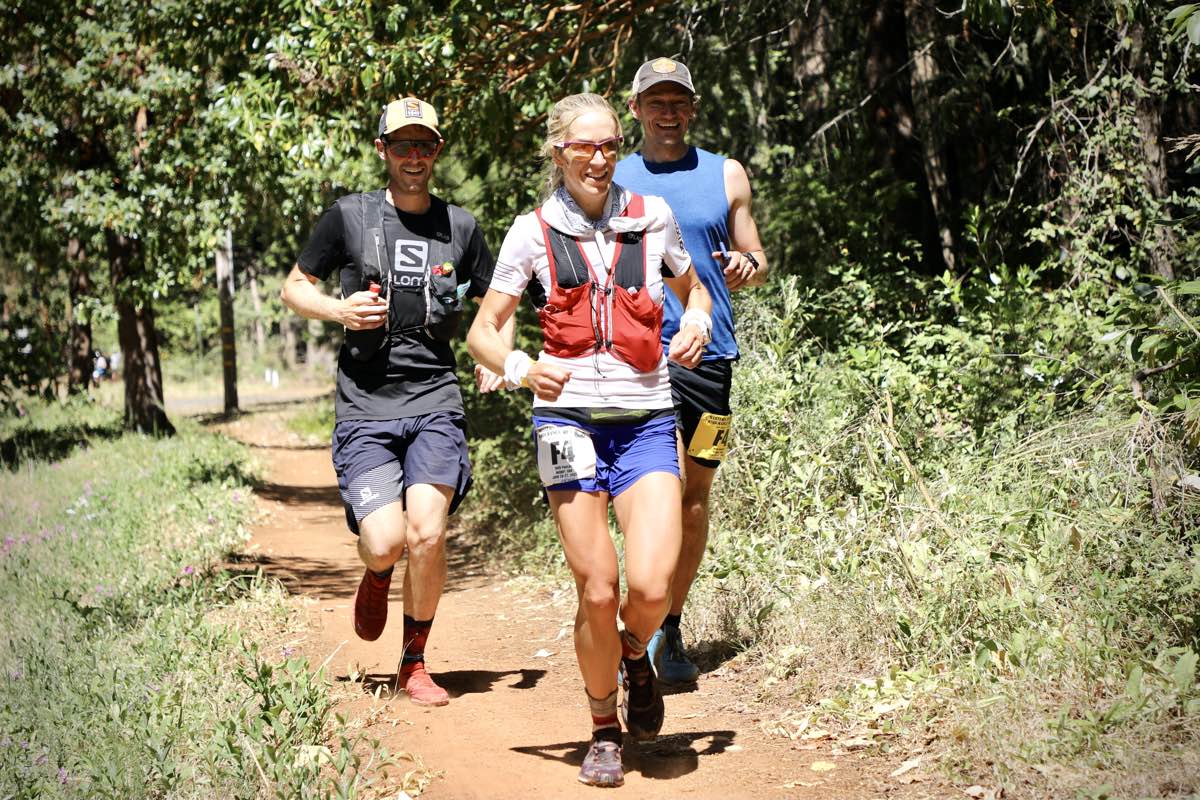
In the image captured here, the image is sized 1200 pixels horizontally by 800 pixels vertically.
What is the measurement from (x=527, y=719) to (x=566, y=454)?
1740 mm

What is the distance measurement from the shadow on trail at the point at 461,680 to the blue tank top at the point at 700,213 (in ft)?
6.62

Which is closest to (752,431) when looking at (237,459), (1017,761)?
(1017,761)

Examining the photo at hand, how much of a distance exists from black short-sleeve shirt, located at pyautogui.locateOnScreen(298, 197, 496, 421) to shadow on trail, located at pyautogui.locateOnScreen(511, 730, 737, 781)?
1.64 m

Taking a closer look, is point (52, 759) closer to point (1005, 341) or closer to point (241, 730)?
point (241, 730)

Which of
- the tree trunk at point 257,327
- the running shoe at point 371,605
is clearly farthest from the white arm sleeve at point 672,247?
the tree trunk at point 257,327

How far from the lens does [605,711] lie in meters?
4.43

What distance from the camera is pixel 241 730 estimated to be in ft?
15.1

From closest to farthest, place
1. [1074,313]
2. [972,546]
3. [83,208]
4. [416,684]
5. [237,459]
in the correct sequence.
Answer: [972,546], [416,684], [1074,313], [83,208], [237,459]

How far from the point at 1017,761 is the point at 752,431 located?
4158 millimetres

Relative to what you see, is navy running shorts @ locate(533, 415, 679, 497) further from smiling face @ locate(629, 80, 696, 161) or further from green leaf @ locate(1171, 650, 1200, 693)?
green leaf @ locate(1171, 650, 1200, 693)

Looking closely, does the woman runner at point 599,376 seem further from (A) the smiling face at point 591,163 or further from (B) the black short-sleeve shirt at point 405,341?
(B) the black short-sleeve shirt at point 405,341

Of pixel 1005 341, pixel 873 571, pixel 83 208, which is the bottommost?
pixel 873 571

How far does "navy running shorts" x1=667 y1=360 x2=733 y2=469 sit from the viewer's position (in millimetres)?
5500

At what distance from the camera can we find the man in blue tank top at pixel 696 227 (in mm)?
5379
